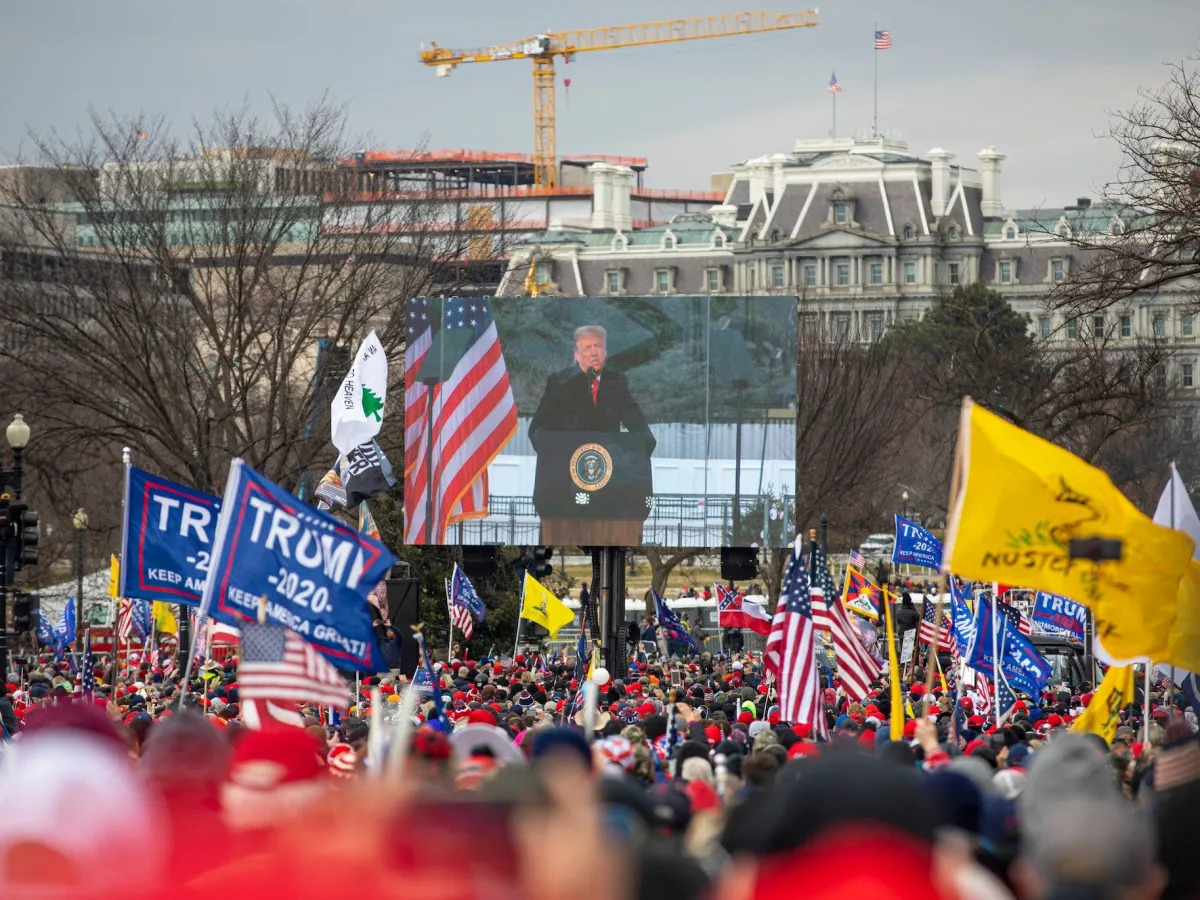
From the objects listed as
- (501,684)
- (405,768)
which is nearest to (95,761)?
(405,768)

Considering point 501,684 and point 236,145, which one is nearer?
point 501,684

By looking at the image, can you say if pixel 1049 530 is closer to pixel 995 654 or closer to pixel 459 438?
pixel 995 654

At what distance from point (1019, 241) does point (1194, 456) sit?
3667 inches

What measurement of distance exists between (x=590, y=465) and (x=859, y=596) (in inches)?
206

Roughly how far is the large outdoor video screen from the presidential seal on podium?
0.02m

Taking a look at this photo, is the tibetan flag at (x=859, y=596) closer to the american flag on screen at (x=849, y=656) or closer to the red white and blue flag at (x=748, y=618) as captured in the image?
the red white and blue flag at (x=748, y=618)

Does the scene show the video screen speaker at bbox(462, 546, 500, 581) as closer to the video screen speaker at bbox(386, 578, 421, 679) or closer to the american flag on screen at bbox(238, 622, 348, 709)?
the video screen speaker at bbox(386, 578, 421, 679)

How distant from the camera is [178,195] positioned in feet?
141

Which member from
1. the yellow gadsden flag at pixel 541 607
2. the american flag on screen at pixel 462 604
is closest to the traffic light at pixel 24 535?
the american flag on screen at pixel 462 604

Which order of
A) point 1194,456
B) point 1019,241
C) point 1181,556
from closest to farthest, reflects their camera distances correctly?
1. point 1181,556
2. point 1194,456
3. point 1019,241

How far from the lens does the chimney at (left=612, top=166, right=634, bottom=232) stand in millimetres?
168000

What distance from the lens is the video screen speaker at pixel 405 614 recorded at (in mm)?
28703

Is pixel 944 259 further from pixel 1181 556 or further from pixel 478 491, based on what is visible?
pixel 1181 556

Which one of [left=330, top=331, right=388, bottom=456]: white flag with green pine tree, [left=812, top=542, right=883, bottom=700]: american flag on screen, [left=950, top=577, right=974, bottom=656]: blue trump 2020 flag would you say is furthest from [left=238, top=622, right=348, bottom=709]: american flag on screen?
[left=950, top=577, right=974, bottom=656]: blue trump 2020 flag
